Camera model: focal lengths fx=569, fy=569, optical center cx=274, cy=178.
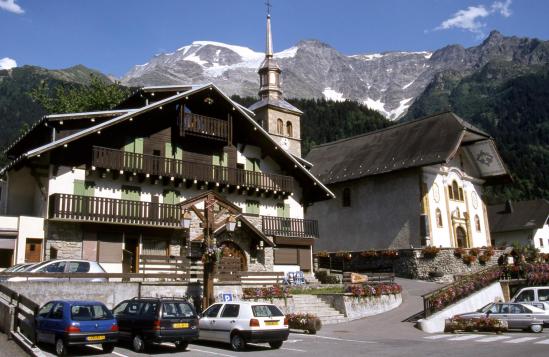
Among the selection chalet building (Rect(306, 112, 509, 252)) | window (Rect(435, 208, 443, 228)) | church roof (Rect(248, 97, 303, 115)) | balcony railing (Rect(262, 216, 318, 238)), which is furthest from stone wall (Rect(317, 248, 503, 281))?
church roof (Rect(248, 97, 303, 115))

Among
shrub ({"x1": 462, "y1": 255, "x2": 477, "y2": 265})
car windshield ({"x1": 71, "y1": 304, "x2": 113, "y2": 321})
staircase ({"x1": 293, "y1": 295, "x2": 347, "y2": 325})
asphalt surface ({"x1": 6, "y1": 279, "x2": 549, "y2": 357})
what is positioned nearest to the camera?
car windshield ({"x1": 71, "y1": 304, "x2": 113, "y2": 321})

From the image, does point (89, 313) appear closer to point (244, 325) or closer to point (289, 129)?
point (244, 325)

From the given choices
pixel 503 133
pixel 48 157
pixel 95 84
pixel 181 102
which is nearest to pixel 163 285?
pixel 48 157

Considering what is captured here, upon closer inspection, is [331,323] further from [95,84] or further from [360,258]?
[95,84]

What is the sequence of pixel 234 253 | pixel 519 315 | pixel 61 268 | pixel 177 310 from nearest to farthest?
pixel 177 310
pixel 61 268
pixel 519 315
pixel 234 253

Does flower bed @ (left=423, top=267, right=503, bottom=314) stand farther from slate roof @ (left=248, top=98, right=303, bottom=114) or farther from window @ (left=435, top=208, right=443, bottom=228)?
slate roof @ (left=248, top=98, right=303, bottom=114)

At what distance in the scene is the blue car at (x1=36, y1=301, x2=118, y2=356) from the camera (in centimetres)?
1509

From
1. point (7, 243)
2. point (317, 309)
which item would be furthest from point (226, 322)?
point (7, 243)

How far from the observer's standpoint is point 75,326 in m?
15.1

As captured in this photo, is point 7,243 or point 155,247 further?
point 155,247

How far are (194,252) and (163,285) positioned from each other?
318 inches

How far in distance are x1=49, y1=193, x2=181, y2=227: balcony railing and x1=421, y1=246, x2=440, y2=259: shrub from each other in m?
16.9

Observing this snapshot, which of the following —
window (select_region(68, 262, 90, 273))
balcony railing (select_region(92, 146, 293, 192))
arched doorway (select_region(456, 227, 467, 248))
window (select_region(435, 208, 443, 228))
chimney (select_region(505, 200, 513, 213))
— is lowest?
window (select_region(68, 262, 90, 273))

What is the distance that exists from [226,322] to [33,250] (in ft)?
45.0
